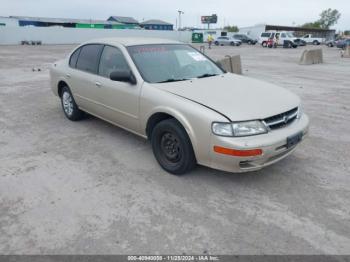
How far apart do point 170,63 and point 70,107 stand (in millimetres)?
2465

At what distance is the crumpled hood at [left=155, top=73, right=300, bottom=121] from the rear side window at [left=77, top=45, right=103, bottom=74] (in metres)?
1.59

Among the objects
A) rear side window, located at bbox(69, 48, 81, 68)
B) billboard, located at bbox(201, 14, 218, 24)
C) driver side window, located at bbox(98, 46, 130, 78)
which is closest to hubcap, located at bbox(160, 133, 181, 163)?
driver side window, located at bbox(98, 46, 130, 78)

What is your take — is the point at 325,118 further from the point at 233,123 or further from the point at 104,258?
the point at 104,258

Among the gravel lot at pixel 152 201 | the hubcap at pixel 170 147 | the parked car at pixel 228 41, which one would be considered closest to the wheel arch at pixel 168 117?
the hubcap at pixel 170 147

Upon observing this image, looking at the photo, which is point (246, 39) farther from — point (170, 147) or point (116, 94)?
point (170, 147)

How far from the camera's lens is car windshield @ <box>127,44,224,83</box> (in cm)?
412

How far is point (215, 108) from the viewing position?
3.26 m

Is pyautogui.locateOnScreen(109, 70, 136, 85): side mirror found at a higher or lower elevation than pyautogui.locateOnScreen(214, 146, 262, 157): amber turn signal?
higher

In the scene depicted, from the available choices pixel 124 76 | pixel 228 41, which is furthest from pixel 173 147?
pixel 228 41

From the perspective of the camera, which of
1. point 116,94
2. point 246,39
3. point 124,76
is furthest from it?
point 246,39

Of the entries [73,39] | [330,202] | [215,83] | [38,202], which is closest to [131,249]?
[38,202]

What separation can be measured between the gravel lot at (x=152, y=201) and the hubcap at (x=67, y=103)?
779mm

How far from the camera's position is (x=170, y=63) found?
4.39 metres

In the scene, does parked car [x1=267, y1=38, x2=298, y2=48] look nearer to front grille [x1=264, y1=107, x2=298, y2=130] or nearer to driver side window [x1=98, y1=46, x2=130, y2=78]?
driver side window [x1=98, y1=46, x2=130, y2=78]
